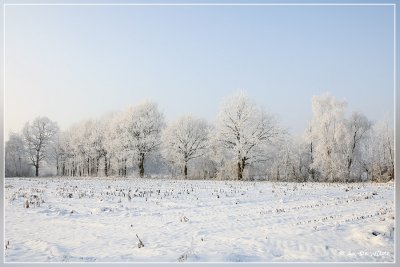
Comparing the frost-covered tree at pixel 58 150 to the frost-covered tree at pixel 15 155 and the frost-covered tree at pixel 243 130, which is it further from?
the frost-covered tree at pixel 243 130

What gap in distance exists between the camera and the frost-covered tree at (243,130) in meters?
38.8

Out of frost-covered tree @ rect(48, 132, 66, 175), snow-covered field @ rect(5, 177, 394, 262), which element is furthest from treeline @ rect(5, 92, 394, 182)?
snow-covered field @ rect(5, 177, 394, 262)

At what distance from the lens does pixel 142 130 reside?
158ft

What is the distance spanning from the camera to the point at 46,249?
32.2 ft

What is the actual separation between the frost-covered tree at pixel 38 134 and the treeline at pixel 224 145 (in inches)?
4.5

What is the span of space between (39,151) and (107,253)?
46972 millimetres

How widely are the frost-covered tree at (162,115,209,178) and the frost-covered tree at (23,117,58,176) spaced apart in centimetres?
1376

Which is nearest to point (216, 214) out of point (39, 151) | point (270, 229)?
point (270, 229)

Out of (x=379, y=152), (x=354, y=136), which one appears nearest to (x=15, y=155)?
(x=354, y=136)

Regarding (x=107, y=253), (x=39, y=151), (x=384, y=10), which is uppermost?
(x=384, y=10)

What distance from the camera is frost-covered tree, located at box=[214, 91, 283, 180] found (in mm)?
38812

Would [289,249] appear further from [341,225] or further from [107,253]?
[107,253]

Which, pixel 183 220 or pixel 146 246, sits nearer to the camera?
pixel 146 246

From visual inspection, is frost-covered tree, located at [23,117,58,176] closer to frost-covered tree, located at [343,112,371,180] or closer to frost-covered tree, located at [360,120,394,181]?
frost-covered tree, located at [343,112,371,180]
